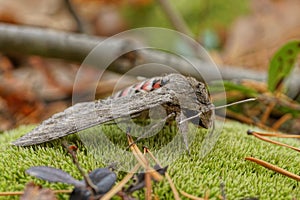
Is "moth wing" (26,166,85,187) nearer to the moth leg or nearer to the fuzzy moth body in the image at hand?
the fuzzy moth body

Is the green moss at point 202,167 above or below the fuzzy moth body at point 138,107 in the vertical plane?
below

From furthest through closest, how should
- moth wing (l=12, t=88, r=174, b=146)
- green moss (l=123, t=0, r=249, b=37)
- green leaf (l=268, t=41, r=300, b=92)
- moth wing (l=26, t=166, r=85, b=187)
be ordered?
green moss (l=123, t=0, r=249, b=37) < green leaf (l=268, t=41, r=300, b=92) < moth wing (l=12, t=88, r=174, b=146) < moth wing (l=26, t=166, r=85, b=187)

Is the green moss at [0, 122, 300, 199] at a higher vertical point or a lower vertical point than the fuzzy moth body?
lower

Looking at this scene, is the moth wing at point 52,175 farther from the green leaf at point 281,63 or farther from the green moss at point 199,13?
the green moss at point 199,13

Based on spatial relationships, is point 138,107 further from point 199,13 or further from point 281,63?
point 199,13

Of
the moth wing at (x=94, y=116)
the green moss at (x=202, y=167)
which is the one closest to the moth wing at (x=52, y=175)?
the green moss at (x=202, y=167)

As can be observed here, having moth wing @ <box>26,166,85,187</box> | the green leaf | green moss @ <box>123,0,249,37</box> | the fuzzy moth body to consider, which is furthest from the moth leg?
green moss @ <box>123,0,249,37</box>
